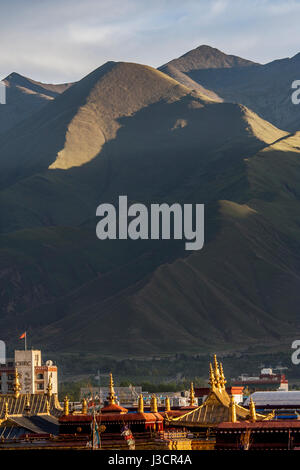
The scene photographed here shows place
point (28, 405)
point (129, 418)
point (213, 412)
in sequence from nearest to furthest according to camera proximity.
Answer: point (129, 418) < point (213, 412) < point (28, 405)

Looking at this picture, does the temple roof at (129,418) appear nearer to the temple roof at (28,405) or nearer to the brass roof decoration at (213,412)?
the brass roof decoration at (213,412)

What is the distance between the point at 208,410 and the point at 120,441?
835 cm

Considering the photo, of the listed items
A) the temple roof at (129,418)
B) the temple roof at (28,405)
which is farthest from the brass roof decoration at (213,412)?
the temple roof at (28,405)

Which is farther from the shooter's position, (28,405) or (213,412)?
(28,405)

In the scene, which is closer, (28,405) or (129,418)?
(129,418)

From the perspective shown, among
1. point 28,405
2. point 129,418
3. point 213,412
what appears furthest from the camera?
point 28,405

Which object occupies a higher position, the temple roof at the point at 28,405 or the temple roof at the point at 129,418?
the temple roof at the point at 28,405

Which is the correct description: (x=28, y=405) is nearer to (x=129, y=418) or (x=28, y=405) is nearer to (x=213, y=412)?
(x=213, y=412)

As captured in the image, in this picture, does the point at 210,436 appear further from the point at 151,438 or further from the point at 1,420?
the point at 1,420

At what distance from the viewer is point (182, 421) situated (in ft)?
222

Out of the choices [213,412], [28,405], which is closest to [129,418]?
Answer: [213,412]

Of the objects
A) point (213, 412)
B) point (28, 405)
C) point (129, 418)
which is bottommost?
point (129, 418)

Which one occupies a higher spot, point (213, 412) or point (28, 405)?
point (28, 405)

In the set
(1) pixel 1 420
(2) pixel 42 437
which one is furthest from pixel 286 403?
(2) pixel 42 437
